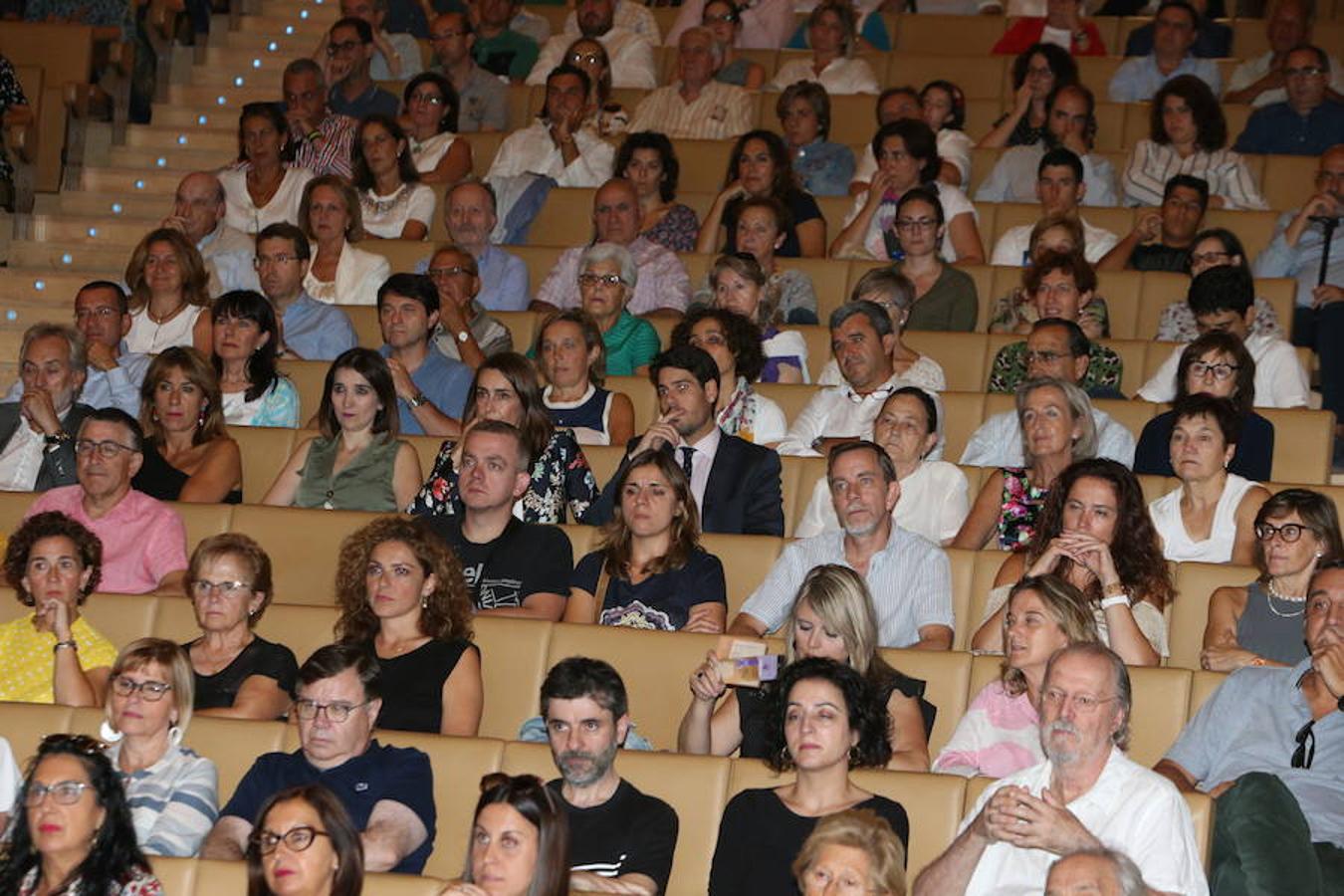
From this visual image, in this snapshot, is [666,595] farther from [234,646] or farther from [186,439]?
[186,439]

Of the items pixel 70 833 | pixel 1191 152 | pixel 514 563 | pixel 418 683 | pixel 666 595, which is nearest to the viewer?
pixel 70 833

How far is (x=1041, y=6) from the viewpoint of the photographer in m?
8.50

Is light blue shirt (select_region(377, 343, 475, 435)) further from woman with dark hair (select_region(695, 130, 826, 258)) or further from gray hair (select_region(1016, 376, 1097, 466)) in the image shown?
gray hair (select_region(1016, 376, 1097, 466))

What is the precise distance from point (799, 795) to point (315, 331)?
285 centimetres

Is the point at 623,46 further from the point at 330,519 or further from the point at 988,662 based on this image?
the point at 988,662

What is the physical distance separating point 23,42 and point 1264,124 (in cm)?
404

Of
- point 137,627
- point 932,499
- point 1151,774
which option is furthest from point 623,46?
point 1151,774

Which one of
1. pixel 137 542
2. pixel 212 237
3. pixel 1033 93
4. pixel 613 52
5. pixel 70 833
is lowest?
pixel 70 833

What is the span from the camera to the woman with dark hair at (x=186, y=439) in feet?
17.9

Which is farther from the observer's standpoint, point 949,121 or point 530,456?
point 949,121

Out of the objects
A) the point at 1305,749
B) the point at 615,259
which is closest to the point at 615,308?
the point at 615,259

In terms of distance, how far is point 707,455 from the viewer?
5.33m

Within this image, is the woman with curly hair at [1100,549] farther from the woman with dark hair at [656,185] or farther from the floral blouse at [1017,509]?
Answer: the woman with dark hair at [656,185]

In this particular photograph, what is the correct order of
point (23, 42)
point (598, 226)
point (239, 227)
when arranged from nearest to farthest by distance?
point (598, 226), point (239, 227), point (23, 42)
